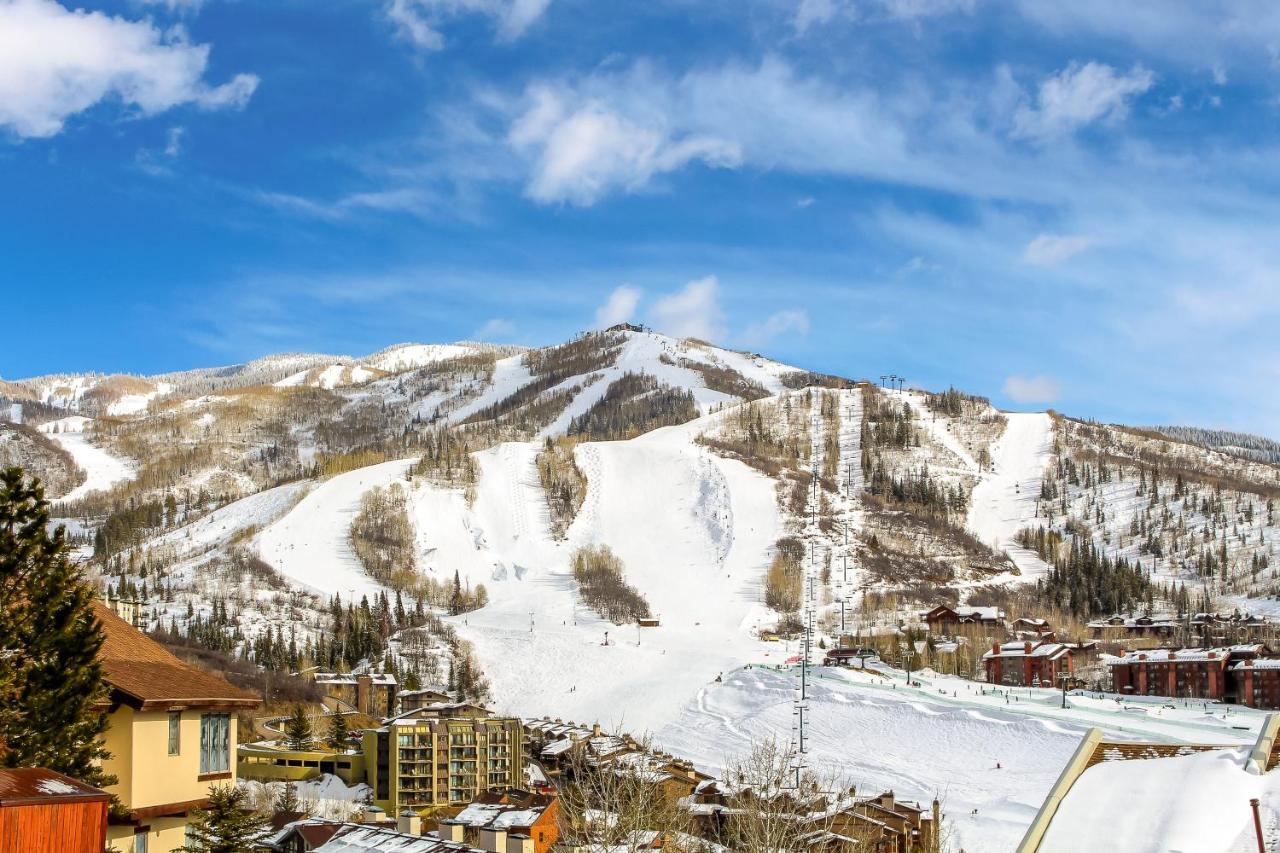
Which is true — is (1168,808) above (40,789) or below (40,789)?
below

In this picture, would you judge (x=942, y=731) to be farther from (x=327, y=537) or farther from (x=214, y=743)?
(x=327, y=537)

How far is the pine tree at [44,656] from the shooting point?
41.5 feet

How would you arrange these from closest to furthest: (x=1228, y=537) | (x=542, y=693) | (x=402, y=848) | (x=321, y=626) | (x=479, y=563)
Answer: (x=402, y=848) < (x=542, y=693) < (x=321, y=626) < (x=479, y=563) < (x=1228, y=537)

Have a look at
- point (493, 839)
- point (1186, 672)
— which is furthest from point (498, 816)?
point (1186, 672)

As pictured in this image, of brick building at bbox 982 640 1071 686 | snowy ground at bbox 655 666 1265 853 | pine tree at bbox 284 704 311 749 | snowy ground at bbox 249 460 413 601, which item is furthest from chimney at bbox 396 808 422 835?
snowy ground at bbox 249 460 413 601

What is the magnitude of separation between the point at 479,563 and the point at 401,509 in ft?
50.5

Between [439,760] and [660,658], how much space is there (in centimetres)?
4982

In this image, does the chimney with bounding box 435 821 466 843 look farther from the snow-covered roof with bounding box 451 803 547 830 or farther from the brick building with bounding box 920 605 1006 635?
the brick building with bounding box 920 605 1006 635

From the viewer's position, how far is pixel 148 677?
14508 mm

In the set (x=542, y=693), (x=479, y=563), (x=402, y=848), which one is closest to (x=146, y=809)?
(x=402, y=848)

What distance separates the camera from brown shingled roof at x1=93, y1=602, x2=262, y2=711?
13.7 meters

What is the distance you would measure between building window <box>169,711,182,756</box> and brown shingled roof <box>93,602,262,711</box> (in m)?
0.25

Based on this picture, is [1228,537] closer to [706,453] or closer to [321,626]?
[706,453]

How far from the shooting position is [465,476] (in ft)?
587
